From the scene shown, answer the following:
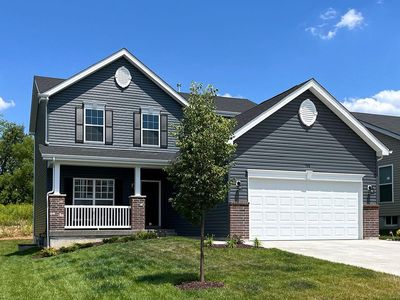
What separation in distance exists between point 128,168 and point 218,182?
Answer: 42.9 feet

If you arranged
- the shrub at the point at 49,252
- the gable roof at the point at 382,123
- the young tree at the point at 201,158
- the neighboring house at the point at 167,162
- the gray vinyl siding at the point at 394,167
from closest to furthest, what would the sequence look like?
the young tree at the point at 201,158 → the shrub at the point at 49,252 → the neighboring house at the point at 167,162 → the gray vinyl siding at the point at 394,167 → the gable roof at the point at 382,123

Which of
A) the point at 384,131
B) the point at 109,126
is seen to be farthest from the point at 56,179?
the point at 384,131

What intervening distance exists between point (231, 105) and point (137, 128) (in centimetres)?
714

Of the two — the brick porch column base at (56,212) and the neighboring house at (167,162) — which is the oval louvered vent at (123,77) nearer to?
the neighboring house at (167,162)

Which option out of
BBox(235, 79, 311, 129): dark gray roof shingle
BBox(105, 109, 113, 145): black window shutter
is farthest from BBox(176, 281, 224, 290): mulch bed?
BBox(105, 109, 113, 145): black window shutter

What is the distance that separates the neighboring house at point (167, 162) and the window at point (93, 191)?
0.04 metres

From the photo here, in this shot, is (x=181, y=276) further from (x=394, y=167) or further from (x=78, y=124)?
(x=394, y=167)

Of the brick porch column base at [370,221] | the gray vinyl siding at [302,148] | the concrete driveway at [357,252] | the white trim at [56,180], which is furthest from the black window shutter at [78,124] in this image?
the brick porch column base at [370,221]

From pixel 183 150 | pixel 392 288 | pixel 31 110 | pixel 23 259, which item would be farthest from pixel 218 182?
pixel 31 110

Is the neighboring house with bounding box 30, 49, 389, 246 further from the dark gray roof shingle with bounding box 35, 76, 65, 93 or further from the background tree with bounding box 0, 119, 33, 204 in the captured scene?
the background tree with bounding box 0, 119, 33, 204

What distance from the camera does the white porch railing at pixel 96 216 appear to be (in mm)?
21684

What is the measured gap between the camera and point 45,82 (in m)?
25.5

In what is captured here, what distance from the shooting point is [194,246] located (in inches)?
655

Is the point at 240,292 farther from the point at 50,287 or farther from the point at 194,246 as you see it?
the point at 194,246
